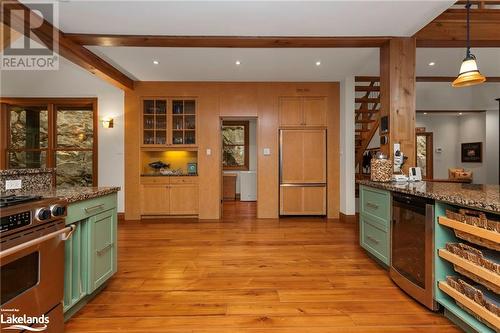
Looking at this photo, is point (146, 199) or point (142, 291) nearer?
point (142, 291)

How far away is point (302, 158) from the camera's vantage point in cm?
502

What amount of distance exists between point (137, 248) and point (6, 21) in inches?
107

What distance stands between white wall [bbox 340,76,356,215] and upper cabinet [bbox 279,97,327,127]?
1.34ft

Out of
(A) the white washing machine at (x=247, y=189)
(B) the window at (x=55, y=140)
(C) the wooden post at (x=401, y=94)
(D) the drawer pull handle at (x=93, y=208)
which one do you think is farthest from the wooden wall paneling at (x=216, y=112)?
(D) the drawer pull handle at (x=93, y=208)

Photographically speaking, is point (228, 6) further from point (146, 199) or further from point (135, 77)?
point (146, 199)

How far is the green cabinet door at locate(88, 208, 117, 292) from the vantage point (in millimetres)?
1963

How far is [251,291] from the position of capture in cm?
224

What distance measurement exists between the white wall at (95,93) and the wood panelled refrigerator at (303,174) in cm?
313

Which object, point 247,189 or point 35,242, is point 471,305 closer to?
point 35,242

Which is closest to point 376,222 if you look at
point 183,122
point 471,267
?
point 471,267

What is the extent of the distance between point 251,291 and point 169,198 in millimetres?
3110

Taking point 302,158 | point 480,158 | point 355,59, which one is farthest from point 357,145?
point 480,158

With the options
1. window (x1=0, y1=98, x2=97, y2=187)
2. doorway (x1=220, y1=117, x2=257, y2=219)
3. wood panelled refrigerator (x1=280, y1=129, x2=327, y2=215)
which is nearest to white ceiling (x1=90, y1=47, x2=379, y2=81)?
wood panelled refrigerator (x1=280, y1=129, x2=327, y2=215)

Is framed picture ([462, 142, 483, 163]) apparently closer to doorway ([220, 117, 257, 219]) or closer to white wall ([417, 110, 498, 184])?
white wall ([417, 110, 498, 184])
